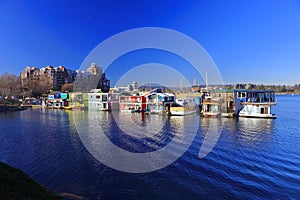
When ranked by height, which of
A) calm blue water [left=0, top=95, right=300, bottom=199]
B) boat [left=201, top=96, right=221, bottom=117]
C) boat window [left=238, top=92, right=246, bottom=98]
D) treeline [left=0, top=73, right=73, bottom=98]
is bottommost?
calm blue water [left=0, top=95, right=300, bottom=199]

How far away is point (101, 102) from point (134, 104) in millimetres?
7740

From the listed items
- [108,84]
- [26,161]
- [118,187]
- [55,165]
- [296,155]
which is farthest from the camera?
[108,84]

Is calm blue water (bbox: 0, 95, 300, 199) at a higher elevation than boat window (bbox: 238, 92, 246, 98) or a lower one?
lower

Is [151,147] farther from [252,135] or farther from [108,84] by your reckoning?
[108,84]

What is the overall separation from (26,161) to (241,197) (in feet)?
32.4

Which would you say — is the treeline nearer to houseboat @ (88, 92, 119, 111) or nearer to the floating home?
houseboat @ (88, 92, 119, 111)

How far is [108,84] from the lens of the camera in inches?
2837

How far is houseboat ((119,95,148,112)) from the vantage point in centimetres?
3238

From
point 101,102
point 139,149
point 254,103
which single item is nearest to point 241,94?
point 254,103

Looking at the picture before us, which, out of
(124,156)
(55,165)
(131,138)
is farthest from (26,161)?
(131,138)

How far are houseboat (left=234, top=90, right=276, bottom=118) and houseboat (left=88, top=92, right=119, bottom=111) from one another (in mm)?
24028

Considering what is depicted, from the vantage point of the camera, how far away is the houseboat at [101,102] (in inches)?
1399

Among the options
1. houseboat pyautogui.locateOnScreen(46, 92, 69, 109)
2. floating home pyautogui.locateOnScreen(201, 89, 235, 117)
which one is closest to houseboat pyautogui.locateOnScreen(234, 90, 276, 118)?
floating home pyautogui.locateOnScreen(201, 89, 235, 117)

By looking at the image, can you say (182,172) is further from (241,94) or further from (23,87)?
(23,87)
